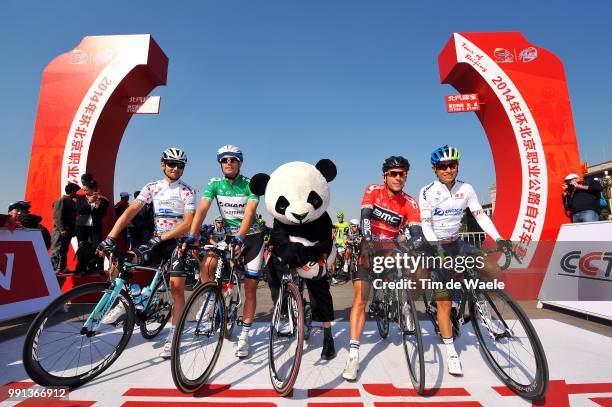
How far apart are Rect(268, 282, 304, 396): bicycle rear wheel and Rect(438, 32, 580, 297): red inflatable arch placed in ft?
18.6

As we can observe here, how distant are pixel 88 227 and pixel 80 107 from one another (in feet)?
10.2

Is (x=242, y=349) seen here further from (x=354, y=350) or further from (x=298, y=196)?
(x=298, y=196)

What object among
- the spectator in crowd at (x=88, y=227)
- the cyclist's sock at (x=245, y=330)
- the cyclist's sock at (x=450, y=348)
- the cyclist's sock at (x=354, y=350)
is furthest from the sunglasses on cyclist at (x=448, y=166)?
the spectator in crowd at (x=88, y=227)

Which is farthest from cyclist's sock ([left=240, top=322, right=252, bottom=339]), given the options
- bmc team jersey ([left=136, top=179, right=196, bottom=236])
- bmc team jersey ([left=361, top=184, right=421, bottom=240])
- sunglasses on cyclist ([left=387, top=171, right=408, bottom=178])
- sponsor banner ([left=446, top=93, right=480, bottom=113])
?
sponsor banner ([left=446, top=93, right=480, bottom=113])

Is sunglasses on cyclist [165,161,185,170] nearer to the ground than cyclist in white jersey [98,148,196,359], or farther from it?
farther from it

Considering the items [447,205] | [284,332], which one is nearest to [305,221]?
[284,332]

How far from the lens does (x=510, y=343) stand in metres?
2.68

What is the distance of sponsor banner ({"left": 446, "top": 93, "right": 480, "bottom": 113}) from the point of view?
7.37m

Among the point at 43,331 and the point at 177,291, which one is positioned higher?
the point at 177,291

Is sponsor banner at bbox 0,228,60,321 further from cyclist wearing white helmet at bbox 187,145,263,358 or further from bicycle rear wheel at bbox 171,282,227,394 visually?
bicycle rear wheel at bbox 171,282,227,394

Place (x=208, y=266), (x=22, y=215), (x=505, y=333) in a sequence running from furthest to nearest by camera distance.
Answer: (x=22, y=215) < (x=208, y=266) < (x=505, y=333)

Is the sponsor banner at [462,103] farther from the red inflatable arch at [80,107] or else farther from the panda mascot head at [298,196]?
the red inflatable arch at [80,107]

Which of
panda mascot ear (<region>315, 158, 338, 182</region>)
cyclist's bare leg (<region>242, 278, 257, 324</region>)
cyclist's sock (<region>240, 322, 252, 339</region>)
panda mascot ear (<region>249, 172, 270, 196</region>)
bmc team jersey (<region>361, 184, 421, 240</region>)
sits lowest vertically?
cyclist's sock (<region>240, 322, 252, 339</region>)

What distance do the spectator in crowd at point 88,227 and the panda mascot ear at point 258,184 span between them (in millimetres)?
4873
